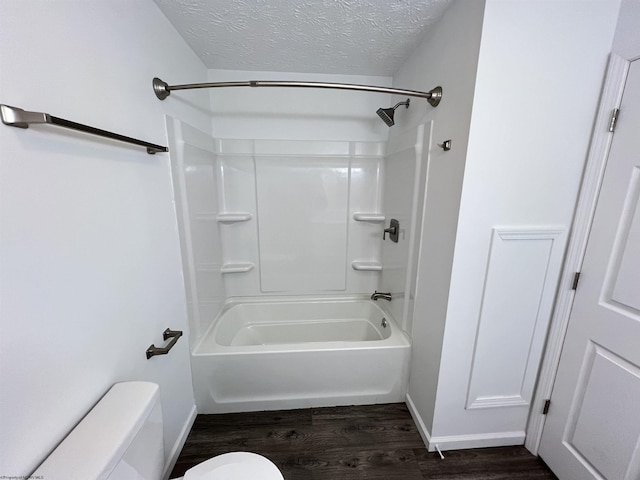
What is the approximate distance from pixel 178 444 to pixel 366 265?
1.77 meters

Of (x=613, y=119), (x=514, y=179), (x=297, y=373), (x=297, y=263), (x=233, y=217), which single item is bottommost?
(x=297, y=373)

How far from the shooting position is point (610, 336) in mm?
1043

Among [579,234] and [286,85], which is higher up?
[286,85]

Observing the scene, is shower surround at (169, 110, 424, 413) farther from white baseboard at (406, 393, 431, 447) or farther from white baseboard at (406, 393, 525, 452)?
white baseboard at (406, 393, 525, 452)

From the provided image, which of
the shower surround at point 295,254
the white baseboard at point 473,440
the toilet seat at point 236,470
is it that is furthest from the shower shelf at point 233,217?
the white baseboard at point 473,440

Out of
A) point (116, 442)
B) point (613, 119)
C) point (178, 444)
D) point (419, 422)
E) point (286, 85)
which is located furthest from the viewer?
point (419, 422)

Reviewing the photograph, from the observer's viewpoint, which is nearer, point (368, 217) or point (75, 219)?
point (75, 219)

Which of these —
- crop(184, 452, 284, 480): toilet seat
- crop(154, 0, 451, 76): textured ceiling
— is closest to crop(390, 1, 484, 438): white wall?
crop(154, 0, 451, 76): textured ceiling

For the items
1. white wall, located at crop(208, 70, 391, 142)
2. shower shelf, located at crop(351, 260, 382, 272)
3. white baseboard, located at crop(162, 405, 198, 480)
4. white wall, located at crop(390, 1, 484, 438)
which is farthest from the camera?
shower shelf, located at crop(351, 260, 382, 272)

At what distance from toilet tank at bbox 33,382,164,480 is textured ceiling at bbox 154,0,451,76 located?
5.53ft

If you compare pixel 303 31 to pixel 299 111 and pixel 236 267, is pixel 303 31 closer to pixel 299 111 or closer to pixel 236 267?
A: pixel 299 111

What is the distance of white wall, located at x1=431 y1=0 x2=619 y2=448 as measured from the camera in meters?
1.02

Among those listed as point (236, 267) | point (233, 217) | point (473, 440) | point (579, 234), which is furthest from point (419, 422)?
point (233, 217)

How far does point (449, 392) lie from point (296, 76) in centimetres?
235
